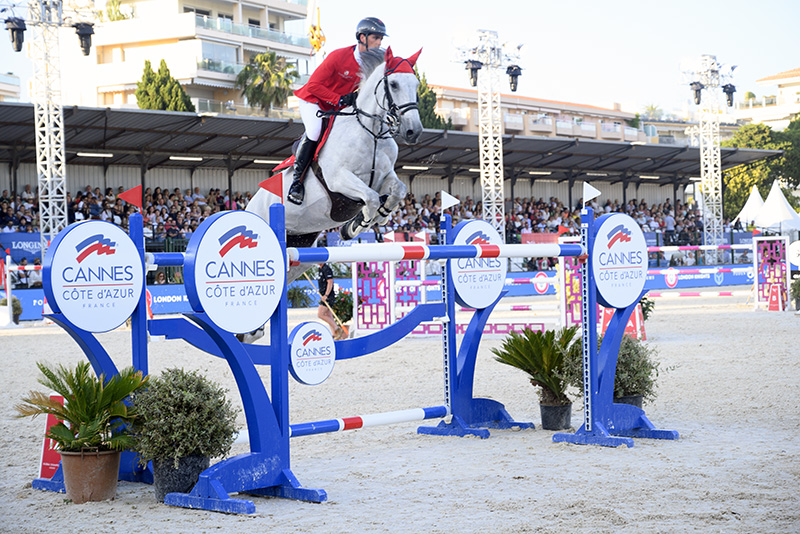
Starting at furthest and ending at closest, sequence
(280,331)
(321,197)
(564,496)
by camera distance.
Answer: (321,197)
(280,331)
(564,496)

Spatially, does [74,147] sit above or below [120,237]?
above

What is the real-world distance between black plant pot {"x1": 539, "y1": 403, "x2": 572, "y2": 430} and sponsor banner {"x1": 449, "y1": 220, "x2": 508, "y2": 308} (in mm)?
717

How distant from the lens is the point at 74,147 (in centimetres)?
2125

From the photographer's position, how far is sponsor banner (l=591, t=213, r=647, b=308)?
188 inches

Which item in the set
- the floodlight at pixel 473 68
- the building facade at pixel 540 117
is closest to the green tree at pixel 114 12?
the building facade at pixel 540 117

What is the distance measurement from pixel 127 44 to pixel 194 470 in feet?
141

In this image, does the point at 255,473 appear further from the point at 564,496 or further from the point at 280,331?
the point at 564,496

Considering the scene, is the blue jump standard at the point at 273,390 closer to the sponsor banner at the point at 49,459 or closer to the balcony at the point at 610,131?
the sponsor banner at the point at 49,459

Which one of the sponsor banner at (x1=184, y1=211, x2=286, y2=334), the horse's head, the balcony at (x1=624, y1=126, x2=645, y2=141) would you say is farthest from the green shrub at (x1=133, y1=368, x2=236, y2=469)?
the balcony at (x1=624, y1=126, x2=645, y2=141)

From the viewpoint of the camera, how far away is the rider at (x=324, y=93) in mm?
5184

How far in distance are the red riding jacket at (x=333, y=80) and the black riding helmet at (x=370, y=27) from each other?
220 millimetres

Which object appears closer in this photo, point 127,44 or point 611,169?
point 611,169

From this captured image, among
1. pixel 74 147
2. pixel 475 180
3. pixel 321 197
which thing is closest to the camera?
pixel 321 197

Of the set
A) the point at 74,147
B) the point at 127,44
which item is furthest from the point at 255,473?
the point at 127,44
